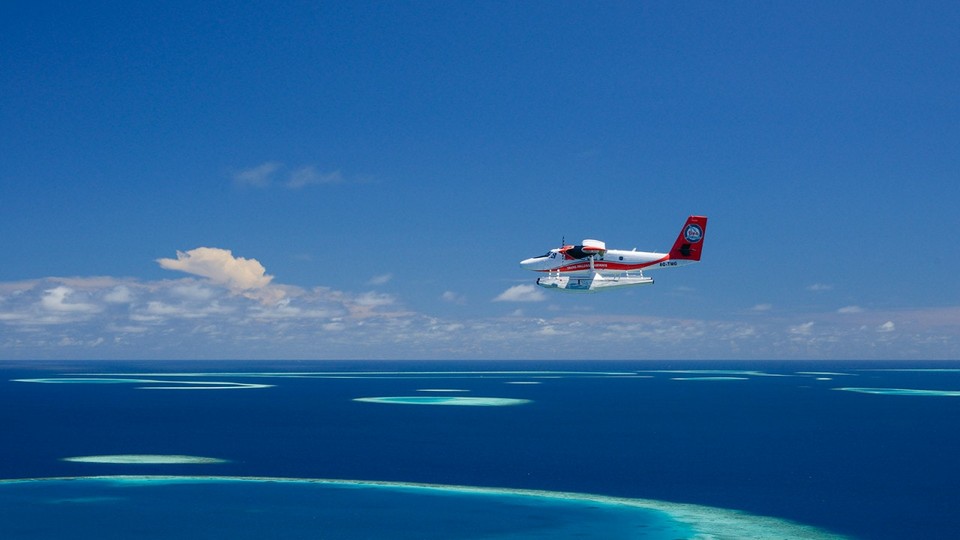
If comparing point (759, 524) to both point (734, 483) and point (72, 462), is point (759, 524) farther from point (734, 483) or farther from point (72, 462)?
point (72, 462)

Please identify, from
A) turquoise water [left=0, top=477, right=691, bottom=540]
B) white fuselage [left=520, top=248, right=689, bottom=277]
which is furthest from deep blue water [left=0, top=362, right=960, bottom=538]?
white fuselage [left=520, top=248, right=689, bottom=277]

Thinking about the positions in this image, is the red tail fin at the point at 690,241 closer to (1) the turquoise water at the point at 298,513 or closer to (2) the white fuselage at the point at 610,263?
(2) the white fuselage at the point at 610,263

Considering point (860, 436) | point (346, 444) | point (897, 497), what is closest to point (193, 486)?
point (346, 444)

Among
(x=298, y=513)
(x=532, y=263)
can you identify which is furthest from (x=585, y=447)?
(x=298, y=513)

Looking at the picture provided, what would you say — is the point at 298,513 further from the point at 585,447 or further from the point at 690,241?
the point at 585,447

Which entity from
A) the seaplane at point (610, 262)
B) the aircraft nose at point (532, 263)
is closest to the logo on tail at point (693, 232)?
the seaplane at point (610, 262)

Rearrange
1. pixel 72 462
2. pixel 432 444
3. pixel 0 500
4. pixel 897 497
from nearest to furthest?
pixel 0 500, pixel 897 497, pixel 72 462, pixel 432 444

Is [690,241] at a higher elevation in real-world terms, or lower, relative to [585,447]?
higher
